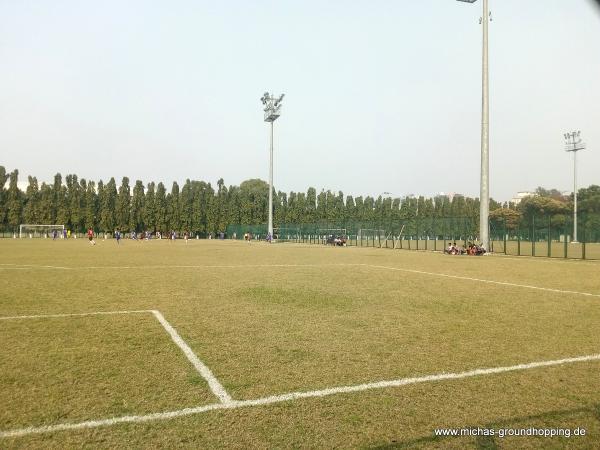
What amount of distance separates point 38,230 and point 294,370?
312ft

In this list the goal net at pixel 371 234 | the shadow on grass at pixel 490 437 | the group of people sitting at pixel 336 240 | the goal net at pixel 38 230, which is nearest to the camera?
the shadow on grass at pixel 490 437

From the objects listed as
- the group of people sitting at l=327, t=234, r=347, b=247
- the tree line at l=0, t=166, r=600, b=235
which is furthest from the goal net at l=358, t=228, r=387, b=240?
the tree line at l=0, t=166, r=600, b=235

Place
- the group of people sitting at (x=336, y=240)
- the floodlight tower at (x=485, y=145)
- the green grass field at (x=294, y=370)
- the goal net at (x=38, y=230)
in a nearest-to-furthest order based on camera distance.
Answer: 1. the green grass field at (x=294, y=370)
2. the floodlight tower at (x=485, y=145)
3. the group of people sitting at (x=336, y=240)
4. the goal net at (x=38, y=230)

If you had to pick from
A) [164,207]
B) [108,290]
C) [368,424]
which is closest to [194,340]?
[368,424]

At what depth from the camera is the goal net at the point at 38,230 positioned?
86.5 meters

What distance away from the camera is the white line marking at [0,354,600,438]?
3.76 meters

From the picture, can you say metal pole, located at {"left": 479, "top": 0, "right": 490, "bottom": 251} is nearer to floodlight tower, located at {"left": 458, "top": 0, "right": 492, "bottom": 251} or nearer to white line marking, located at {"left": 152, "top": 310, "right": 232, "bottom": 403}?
floodlight tower, located at {"left": 458, "top": 0, "right": 492, "bottom": 251}

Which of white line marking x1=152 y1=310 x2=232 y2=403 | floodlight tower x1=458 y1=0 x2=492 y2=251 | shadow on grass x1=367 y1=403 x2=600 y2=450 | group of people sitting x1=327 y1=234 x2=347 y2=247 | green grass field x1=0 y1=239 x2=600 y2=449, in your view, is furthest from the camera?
group of people sitting x1=327 y1=234 x2=347 y2=247

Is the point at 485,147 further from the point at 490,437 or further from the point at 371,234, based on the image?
the point at 490,437

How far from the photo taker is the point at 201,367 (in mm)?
5430

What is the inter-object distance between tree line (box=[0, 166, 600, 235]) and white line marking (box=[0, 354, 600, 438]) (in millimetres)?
85376

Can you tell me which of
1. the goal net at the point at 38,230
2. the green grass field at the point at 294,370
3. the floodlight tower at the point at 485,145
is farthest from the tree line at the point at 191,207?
the green grass field at the point at 294,370

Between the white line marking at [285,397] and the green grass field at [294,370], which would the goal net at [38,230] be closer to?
the green grass field at [294,370]

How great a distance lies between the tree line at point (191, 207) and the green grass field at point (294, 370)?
269 feet
